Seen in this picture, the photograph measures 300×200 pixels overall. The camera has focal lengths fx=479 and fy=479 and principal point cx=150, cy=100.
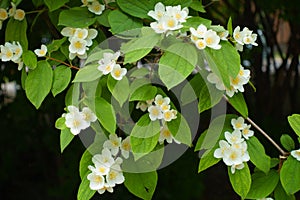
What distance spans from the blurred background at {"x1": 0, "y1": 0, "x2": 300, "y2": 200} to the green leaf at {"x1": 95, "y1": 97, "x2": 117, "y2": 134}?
4.02 ft

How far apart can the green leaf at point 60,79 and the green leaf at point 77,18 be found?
11cm

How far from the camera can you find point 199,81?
45.9 inches

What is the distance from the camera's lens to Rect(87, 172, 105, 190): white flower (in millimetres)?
1077

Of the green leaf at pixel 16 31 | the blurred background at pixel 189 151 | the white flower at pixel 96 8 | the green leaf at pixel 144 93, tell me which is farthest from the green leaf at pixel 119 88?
the blurred background at pixel 189 151

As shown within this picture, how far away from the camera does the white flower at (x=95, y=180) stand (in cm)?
108

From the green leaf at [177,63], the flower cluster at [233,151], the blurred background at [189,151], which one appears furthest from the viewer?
the blurred background at [189,151]

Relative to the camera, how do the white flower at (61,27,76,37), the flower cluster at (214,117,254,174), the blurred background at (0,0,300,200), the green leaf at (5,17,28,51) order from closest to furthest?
the flower cluster at (214,117,254,174)
the white flower at (61,27,76,37)
the green leaf at (5,17,28,51)
the blurred background at (0,0,300,200)

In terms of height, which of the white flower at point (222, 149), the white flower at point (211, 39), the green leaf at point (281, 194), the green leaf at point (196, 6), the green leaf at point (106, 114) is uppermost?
the white flower at point (211, 39)

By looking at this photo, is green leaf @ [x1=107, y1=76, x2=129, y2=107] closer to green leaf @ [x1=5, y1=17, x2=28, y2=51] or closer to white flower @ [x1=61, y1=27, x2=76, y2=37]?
white flower @ [x1=61, y1=27, x2=76, y2=37]

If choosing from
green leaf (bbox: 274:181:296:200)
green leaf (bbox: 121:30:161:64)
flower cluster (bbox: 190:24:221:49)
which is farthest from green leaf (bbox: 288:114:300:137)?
green leaf (bbox: 121:30:161:64)

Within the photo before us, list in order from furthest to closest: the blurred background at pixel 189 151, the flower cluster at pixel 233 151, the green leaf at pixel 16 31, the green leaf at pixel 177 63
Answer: the blurred background at pixel 189 151 < the green leaf at pixel 16 31 < the flower cluster at pixel 233 151 < the green leaf at pixel 177 63

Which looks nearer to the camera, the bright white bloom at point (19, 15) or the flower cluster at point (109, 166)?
the flower cluster at point (109, 166)

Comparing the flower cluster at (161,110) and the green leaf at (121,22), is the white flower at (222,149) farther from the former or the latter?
the green leaf at (121,22)

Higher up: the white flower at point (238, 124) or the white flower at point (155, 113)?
the white flower at point (155, 113)
